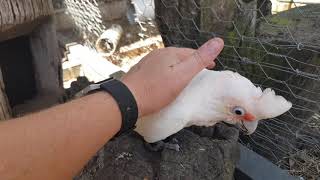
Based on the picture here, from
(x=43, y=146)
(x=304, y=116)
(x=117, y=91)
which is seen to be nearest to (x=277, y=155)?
(x=304, y=116)

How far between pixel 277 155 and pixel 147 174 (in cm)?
61

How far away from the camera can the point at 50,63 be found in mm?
1443

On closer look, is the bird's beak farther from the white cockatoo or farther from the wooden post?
the wooden post

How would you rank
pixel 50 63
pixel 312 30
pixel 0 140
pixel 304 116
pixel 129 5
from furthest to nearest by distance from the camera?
pixel 129 5, pixel 50 63, pixel 304 116, pixel 312 30, pixel 0 140

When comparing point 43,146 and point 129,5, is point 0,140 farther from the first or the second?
point 129,5

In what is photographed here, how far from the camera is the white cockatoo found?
2.79 ft

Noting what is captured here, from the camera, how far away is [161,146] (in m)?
0.96

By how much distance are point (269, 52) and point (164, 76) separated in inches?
19.3

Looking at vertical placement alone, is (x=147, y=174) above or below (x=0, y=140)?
below

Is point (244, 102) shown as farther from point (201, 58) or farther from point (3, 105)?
point (3, 105)

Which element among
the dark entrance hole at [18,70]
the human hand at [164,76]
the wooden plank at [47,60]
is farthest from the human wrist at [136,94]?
the dark entrance hole at [18,70]

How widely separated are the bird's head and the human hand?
70 mm

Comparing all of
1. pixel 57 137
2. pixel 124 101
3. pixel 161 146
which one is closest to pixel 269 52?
pixel 161 146

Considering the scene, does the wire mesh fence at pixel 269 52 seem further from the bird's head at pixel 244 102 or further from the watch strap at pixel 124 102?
the watch strap at pixel 124 102
